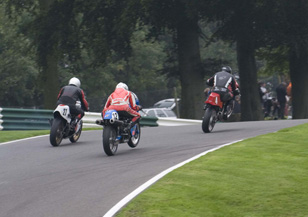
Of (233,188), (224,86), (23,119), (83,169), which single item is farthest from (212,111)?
(233,188)

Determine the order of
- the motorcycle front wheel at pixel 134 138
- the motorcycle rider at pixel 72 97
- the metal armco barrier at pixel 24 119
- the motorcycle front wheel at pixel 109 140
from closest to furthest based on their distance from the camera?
the motorcycle front wheel at pixel 109 140, the motorcycle front wheel at pixel 134 138, the motorcycle rider at pixel 72 97, the metal armco barrier at pixel 24 119

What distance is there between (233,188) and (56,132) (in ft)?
23.4

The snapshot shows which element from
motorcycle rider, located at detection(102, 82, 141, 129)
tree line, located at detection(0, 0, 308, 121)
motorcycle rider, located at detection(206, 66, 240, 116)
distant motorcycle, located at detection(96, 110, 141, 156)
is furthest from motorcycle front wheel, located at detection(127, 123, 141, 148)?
tree line, located at detection(0, 0, 308, 121)

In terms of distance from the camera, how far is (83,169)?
38.5 feet

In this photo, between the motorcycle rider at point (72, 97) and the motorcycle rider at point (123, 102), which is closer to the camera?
the motorcycle rider at point (123, 102)

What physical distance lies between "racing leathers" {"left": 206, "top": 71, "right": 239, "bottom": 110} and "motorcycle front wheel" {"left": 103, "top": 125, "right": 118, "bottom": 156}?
4.49m

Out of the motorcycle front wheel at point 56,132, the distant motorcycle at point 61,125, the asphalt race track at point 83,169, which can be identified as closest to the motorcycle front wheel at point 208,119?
the asphalt race track at point 83,169

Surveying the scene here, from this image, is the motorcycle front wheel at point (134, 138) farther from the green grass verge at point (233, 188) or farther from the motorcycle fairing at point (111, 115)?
the green grass verge at point (233, 188)

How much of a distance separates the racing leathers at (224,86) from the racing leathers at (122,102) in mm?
3591

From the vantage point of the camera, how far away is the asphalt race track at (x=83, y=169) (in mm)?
8727

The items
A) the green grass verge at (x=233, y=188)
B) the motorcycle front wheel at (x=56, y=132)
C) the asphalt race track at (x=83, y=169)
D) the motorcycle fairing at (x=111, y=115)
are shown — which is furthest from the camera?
the motorcycle front wheel at (x=56, y=132)

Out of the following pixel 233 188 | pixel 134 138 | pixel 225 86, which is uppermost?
pixel 225 86

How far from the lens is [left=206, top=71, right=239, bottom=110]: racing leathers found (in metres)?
17.6

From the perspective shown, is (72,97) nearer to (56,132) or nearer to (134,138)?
(56,132)
